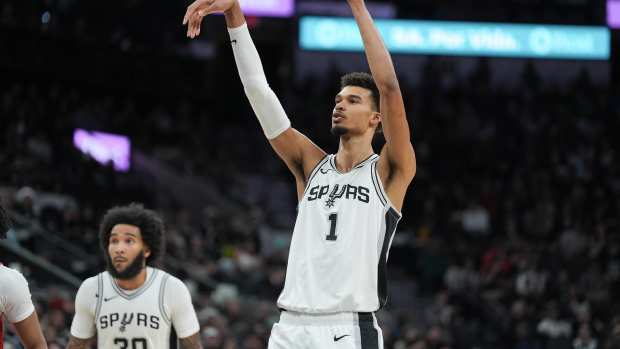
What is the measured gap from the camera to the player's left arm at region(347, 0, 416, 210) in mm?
5328

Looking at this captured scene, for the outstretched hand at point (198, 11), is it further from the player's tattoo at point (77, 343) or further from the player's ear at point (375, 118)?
the player's tattoo at point (77, 343)

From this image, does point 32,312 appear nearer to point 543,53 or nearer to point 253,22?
point 543,53

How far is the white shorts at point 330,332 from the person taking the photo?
5.22 metres

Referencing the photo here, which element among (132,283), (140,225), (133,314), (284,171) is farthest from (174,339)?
(284,171)

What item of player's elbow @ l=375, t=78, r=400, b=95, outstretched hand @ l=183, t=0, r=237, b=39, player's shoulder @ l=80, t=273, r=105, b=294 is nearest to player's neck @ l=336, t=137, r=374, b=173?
player's elbow @ l=375, t=78, r=400, b=95

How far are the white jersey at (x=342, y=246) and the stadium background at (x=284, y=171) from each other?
610cm

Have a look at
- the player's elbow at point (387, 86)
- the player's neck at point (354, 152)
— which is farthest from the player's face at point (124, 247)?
the player's elbow at point (387, 86)

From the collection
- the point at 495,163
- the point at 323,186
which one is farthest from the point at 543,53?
the point at 323,186

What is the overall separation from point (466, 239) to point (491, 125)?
4935 mm

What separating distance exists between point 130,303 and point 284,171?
17701mm

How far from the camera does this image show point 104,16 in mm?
24141

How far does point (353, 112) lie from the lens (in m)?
5.64

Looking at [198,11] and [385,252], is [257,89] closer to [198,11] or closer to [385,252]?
[198,11]

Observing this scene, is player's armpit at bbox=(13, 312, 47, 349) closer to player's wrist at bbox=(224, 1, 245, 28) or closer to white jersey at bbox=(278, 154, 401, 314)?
white jersey at bbox=(278, 154, 401, 314)
